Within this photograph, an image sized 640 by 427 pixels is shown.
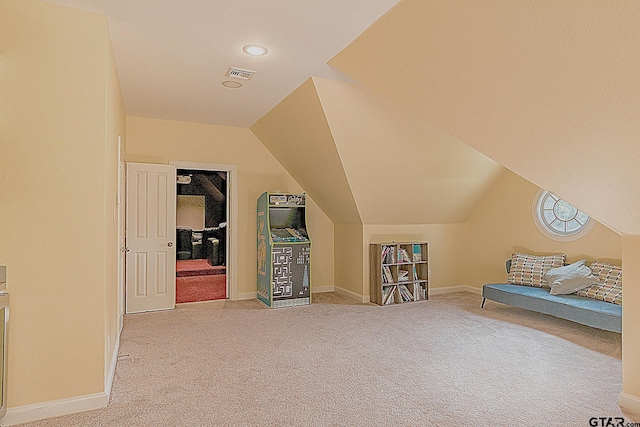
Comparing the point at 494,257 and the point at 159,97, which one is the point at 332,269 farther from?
the point at 159,97

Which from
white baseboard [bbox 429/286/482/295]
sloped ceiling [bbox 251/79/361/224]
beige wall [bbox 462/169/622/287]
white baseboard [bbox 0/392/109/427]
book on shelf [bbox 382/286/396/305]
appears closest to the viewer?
white baseboard [bbox 0/392/109/427]

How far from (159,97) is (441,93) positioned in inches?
128

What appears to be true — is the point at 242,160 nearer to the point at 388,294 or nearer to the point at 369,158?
the point at 369,158

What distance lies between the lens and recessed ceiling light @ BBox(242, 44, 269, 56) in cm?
314

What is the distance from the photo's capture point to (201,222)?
8.72 m

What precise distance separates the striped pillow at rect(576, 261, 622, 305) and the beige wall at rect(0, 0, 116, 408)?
15.8 feet

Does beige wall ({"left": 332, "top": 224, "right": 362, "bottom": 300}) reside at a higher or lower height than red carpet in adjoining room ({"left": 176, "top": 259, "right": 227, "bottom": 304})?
higher

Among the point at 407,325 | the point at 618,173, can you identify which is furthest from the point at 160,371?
the point at 618,173

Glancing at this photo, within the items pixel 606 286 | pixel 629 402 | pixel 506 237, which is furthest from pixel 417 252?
pixel 629 402

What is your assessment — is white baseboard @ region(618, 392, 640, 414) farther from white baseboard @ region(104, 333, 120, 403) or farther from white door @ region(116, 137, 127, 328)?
white door @ region(116, 137, 127, 328)

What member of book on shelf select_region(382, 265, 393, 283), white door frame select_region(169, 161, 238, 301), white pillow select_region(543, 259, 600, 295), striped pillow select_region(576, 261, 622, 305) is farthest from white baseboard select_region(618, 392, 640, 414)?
white door frame select_region(169, 161, 238, 301)

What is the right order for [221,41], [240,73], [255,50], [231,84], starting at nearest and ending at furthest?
[221,41], [255,50], [240,73], [231,84]

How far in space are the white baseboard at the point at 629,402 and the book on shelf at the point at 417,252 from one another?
3324mm

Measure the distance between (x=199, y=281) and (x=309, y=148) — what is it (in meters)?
4.04
